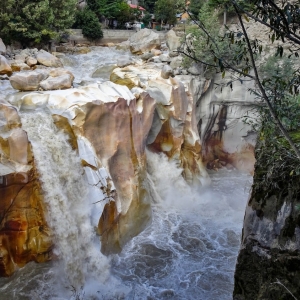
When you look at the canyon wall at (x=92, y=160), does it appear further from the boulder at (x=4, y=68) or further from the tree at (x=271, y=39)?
the tree at (x=271, y=39)

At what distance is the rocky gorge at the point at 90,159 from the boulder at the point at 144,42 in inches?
197

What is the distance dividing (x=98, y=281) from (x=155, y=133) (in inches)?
220

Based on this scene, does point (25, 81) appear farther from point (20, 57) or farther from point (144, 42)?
point (144, 42)

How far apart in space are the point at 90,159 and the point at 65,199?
1.15m

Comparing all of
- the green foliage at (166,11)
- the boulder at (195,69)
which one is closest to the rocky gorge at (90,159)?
the boulder at (195,69)

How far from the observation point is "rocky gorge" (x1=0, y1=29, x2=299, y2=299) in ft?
26.5

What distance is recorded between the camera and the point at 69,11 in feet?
60.8

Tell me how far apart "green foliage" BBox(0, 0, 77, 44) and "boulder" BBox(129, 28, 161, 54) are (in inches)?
136

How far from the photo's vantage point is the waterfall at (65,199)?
8.72 metres

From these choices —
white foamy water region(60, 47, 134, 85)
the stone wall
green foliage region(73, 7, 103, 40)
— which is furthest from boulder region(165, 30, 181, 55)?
green foliage region(73, 7, 103, 40)

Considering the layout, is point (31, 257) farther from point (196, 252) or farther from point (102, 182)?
point (196, 252)

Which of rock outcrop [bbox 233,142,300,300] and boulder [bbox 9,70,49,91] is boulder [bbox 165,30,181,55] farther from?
rock outcrop [bbox 233,142,300,300]

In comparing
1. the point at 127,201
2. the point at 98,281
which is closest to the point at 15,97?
the point at 127,201

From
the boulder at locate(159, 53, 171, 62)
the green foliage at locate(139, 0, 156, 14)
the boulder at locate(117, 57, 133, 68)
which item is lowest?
the boulder at locate(117, 57, 133, 68)
